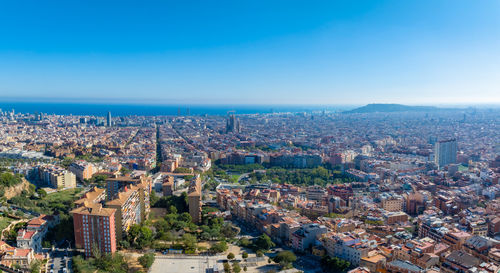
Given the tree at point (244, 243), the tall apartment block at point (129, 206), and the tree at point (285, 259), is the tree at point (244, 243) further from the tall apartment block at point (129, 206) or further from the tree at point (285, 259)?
the tall apartment block at point (129, 206)

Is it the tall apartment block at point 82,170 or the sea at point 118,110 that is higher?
the sea at point 118,110

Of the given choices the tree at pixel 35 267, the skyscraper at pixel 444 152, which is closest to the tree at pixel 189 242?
the tree at pixel 35 267

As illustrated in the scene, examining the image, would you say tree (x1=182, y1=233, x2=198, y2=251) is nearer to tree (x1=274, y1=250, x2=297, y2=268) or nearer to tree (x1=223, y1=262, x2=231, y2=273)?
tree (x1=223, y1=262, x2=231, y2=273)

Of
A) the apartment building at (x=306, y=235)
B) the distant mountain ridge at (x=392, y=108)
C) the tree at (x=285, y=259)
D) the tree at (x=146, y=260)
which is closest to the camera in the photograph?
the tree at (x=146, y=260)

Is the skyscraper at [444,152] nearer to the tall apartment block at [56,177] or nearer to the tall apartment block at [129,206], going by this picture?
the tall apartment block at [129,206]

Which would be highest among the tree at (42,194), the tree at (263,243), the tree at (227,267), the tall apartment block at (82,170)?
the tall apartment block at (82,170)

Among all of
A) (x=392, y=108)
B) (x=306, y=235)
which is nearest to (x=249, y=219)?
(x=306, y=235)

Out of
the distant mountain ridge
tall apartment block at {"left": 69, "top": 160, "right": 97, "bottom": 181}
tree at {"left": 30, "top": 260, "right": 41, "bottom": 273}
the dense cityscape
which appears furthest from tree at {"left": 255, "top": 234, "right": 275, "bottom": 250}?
the distant mountain ridge

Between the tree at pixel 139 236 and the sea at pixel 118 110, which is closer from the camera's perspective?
the tree at pixel 139 236

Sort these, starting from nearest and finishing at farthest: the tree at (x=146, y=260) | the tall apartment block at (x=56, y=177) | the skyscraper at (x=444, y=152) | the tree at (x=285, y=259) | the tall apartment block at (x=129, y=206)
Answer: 1. the tree at (x=146, y=260)
2. the tree at (x=285, y=259)
3. the tall apartment block at (x=129, y=206)
4. the tall apartment block at (x=56, y=177)
5. the skyscraper at (x=444, y=152)

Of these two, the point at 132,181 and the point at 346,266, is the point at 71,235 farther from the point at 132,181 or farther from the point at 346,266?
the point at 346,266

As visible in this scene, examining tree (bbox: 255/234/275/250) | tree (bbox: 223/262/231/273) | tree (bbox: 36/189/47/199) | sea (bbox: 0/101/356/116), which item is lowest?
tree (bbox: 223/262/231/273)
